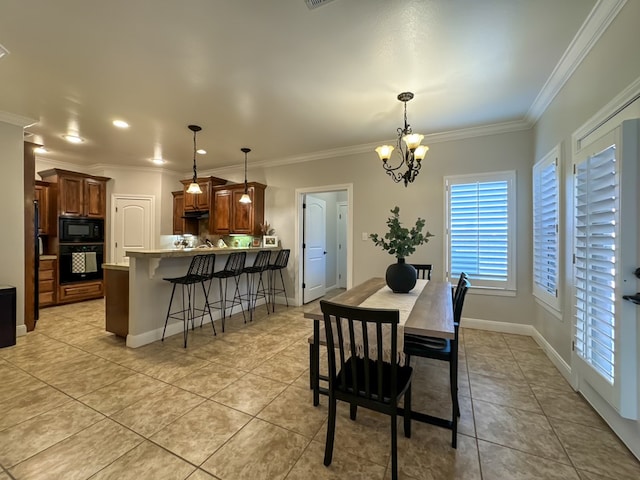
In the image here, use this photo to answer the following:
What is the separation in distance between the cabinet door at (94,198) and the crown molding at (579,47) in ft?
23.6

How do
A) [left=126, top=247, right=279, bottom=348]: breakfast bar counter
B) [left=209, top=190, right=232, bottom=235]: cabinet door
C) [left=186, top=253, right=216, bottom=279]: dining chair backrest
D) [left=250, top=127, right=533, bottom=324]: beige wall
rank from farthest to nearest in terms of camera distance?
[left=209, top=190, right=232, bottom=235]: cabinet door, [left=250, top=127, right=533, bottom=324]: beige wall, [left=186, top=253, right=216, bottom=279]: dining chair backrest, [left=126, top=247, right=279, bottom=348]: breakfast bar counter

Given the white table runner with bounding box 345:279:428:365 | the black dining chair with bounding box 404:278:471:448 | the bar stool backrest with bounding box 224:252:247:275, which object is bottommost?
the black dining chair with bounding box 404:278:471:448

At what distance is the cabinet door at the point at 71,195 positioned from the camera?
5066 millimetres

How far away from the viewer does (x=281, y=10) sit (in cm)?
181

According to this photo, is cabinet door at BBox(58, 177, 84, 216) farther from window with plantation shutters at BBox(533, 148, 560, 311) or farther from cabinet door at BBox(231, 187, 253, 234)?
window with plantation shutters at BBox(533, 148, 560, 311)

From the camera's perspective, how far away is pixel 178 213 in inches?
243

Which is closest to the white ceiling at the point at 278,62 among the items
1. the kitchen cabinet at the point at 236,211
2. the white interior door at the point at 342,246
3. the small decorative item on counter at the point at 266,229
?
the kitchen cabinet at the point at 236,211

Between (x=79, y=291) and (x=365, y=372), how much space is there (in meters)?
6.01

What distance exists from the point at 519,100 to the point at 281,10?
2658 mm

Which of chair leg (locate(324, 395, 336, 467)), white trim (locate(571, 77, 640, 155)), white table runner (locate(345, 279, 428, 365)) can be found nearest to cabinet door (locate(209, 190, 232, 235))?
white table runner (locate(345, 279, 428, 365))

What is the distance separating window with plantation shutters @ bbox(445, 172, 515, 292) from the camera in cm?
362

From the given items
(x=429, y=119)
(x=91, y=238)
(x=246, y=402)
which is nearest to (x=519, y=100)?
(x=429, y=119)

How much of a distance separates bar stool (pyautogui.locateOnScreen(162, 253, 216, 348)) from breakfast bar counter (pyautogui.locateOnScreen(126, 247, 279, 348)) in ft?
0.27

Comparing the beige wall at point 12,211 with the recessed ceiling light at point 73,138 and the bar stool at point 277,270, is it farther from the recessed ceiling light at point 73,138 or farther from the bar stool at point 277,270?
the bar stool at point 277,270
